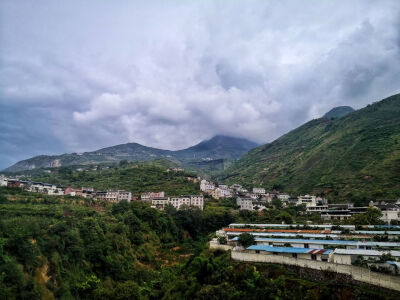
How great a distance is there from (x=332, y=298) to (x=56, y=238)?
19.2 m

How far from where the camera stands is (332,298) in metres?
14.0

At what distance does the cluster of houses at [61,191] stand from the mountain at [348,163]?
36138 millimetres

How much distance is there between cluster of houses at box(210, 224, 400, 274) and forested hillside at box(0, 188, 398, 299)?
208 cm

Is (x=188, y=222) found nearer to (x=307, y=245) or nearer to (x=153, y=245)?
(x=153, y=245)

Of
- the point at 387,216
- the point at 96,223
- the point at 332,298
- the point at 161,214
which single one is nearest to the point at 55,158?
the point at 161,214

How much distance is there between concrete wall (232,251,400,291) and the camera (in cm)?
1380

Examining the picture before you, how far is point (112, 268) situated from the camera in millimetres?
25438

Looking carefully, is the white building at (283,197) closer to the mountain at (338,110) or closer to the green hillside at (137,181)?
the green hillside at (137,181)

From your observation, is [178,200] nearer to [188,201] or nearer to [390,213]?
[188,201]

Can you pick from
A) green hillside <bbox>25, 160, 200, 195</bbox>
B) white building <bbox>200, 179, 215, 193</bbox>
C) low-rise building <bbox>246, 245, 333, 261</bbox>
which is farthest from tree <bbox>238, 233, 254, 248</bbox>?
white building <bbox>200, 179, 215, 193</bbox>

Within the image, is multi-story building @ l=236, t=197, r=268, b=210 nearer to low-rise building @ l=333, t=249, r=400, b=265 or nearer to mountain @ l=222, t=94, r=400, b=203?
mountain @ l=222, t=94, r=400, b=203

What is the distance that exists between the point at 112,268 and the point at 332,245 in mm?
17529

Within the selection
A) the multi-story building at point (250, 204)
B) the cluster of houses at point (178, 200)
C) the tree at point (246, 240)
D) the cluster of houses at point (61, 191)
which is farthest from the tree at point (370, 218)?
the cluster of houses at point (61, 191)

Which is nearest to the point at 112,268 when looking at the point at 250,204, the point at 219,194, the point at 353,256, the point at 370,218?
the point at 353,256
